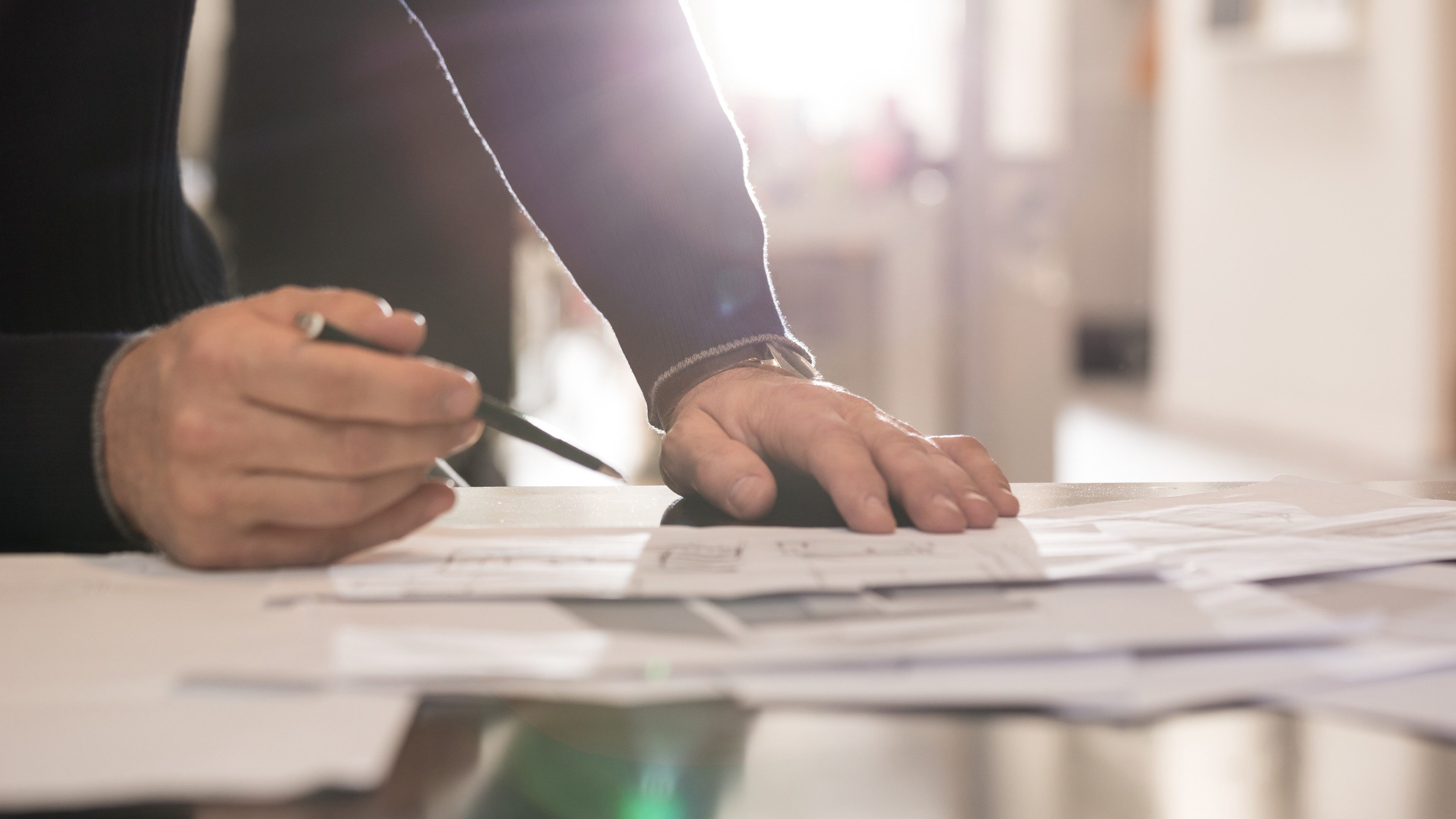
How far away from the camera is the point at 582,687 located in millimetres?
257

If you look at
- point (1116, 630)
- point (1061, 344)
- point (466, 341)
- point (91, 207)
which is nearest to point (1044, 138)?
point (1061, 344)

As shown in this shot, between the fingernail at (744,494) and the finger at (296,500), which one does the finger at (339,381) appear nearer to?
the finger at (296,500)

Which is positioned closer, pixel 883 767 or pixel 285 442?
pixel 883 767

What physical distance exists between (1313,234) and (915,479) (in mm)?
4091

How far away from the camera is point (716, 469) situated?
0.54m

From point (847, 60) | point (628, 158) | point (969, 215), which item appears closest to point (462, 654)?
point (628, 158)

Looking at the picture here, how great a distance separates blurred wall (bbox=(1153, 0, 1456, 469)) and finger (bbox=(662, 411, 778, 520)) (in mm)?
3526

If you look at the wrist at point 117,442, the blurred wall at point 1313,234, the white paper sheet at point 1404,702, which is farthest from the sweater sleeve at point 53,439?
the blurred wall at point 1313,234

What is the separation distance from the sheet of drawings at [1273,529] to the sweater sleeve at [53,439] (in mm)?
397

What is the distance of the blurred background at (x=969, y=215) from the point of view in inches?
61.0

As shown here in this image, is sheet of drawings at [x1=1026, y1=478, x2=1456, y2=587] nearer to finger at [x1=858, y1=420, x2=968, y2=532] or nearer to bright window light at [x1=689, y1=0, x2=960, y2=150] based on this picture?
finger at [x1=858, y1=420, x2=968, y2=532]

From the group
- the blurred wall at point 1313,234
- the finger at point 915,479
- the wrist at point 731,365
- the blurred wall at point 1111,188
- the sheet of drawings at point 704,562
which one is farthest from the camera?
the blurred wall at point 1111,188

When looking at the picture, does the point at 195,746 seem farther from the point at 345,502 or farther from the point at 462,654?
the point at 345,502

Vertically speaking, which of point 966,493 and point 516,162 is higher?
point 516,162
